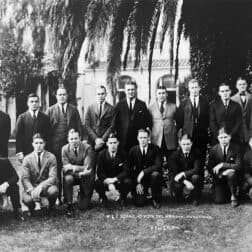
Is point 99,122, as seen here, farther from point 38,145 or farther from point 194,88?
point 194,88

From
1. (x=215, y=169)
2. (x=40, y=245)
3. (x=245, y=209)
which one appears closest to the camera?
(x=40, y=245)

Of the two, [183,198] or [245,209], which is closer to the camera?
[245,209]

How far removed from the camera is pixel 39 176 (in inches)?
131

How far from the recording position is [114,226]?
3010 mm

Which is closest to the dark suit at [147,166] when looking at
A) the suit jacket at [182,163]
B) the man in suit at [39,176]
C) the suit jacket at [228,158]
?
the suit jacket at [182,163]

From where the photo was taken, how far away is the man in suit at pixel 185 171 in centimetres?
346

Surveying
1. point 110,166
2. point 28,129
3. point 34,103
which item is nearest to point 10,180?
point 28,129

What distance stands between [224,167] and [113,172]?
924 millimetres

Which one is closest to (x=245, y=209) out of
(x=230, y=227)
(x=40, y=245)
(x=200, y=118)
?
(x=230, y=227)

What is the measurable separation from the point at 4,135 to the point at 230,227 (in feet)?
6.54

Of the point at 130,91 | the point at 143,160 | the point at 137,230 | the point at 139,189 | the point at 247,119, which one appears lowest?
the point at 137,230

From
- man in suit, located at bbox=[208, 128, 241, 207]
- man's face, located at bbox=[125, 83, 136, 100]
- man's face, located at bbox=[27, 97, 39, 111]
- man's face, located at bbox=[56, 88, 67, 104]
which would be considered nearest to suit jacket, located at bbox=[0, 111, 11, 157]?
man's face, located at bbox=[27, 97, 39, 111]

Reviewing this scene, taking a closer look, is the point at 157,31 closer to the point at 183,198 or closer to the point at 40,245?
the point at 183,198

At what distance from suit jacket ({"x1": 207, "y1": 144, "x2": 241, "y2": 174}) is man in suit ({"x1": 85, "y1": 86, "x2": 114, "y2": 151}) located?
0.92 meters
